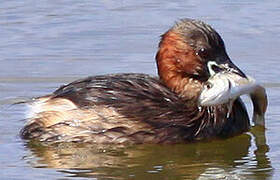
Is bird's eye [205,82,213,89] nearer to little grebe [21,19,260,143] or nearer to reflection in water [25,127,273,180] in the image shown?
little grebe [21,19,260,143]

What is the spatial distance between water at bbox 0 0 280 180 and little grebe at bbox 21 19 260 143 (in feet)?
0.34

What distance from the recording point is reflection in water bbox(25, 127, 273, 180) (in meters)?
8.02

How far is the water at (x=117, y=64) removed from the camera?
819 cm

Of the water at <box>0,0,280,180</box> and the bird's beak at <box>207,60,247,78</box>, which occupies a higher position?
the bird's beak at <box>207,60,247,78</box>

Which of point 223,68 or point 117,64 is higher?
point 223,68

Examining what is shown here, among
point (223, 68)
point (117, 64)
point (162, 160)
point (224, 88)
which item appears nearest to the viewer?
point (162, 160)

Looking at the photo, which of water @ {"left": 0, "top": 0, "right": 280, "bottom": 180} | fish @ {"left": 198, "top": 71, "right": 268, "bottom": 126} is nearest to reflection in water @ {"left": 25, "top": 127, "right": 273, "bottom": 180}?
water @ {"left": 0, "top": 0, "right": 280, "bottom": 180}

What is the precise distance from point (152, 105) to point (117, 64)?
1974 millimetres

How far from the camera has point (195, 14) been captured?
12.2 m

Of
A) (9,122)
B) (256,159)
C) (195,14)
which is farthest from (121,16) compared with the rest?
(256,159)

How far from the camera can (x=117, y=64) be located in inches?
420

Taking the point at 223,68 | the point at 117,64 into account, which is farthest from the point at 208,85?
the point at 117,64

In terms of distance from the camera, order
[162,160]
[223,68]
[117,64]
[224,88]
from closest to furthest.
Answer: [162,160]
[224,88]
[223,68]
[117,64]

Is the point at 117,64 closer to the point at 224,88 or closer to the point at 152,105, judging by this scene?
the point at 152,105
